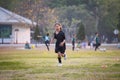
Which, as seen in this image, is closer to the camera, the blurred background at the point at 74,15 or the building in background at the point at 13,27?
the building in background at the point at 13,27

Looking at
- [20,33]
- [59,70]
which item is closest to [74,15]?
[20,33]

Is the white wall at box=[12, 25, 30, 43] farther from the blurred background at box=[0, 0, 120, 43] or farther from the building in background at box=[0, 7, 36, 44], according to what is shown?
the blurred background at box=[0, 0, 120, 43]

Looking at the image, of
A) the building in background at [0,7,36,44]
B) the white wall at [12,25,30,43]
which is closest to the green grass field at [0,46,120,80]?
the building in background at [0,7,36,44]

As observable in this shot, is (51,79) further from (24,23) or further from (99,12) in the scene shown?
(99,12)

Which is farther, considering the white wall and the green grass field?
the white wall

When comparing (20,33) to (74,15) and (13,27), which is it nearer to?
(13,27)

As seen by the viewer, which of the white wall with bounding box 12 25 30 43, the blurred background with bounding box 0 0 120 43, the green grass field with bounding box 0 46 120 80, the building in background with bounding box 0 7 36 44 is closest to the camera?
the green grass field with bounding box 0 46 120 80

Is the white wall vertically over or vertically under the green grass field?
under

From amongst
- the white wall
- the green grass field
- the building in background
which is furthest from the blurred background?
the green grass field

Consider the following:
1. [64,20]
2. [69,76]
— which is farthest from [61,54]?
[64,20]

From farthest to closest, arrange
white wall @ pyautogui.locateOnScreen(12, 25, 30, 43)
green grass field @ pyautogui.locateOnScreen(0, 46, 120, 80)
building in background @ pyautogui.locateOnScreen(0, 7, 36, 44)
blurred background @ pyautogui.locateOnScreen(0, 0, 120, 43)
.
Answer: blurred background @ pyautogui.locateOnScreen(0, 0, 120, 43) < white wall @ pyautogui.locateOnScreen(12, 25, 30, 43) < building in background @ pyautogui.locateOnScreen(0, 7, 36, 44) < green grass field @ pyautogui.locateOnScreen(0, 46, 120, 80)

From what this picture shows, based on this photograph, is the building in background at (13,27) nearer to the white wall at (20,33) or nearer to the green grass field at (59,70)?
the white wall at (20,33)

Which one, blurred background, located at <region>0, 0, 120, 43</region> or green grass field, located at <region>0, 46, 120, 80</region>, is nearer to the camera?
green grass field, located at <region>0, 46, 120, 80</region>

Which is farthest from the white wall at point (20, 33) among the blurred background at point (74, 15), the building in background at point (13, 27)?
the blurred background at point (74, 15)
